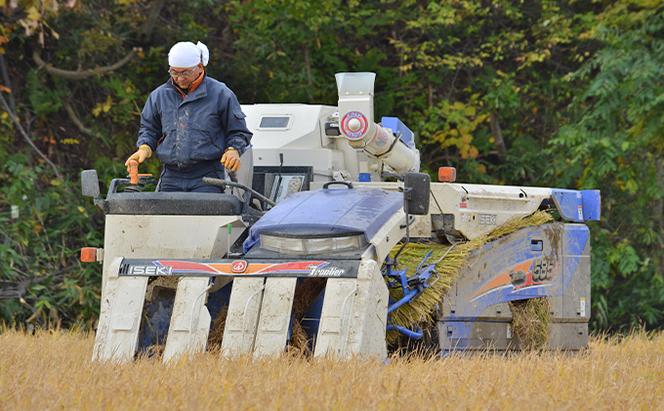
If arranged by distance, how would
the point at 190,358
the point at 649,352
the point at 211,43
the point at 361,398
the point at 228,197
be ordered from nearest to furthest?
the point at 361,398
the point at 190,358
the point at 228,197
the point at 649,352
the point at 211,43

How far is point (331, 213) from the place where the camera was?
9203 millimetres

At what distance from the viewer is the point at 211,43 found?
19.4 metres

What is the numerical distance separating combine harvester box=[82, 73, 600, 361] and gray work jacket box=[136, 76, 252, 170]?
35 centimetres

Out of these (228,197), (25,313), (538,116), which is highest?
(538,116)

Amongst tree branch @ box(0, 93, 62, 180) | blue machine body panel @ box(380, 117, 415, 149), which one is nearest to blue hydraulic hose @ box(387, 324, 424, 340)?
blue machine body panel @ box(380, 117, 415, 149)

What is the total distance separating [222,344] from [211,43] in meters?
11.2

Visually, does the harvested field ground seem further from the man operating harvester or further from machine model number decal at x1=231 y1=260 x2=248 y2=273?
the man operating harvester

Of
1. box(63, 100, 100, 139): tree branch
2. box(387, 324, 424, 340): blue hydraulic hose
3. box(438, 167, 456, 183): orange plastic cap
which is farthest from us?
box(63, 100, 100, 139): tree branch

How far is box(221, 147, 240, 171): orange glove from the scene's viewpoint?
980 cm

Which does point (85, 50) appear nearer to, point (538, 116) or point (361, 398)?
point (538, 116)

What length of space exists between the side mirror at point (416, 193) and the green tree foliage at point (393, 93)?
7.59m

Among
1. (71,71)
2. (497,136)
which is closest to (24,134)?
(71,71)

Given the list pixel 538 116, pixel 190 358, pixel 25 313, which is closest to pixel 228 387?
pixel 190 358

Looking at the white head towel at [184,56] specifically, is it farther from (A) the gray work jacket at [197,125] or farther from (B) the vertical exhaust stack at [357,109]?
(B) the vertical exhaust stack at [357,109]
